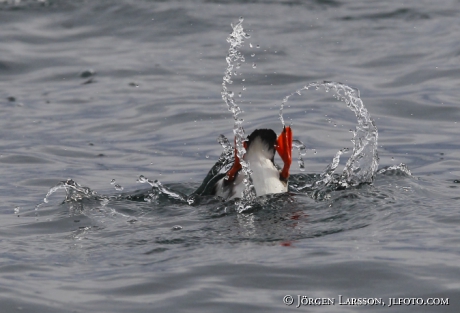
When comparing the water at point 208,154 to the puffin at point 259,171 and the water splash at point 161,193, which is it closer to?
the water splash at point 161,193

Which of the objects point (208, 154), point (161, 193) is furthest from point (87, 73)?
point (161, 193)

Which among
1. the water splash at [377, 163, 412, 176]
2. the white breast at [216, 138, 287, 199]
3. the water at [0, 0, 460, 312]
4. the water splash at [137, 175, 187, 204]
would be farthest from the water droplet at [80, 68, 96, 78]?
the white breast at [216, 138, 287, 199]

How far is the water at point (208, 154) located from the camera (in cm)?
402

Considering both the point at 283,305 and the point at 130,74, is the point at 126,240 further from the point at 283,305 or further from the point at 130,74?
the point at 130,74

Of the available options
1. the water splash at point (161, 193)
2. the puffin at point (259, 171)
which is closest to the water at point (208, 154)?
the water splash at point (161, 193)

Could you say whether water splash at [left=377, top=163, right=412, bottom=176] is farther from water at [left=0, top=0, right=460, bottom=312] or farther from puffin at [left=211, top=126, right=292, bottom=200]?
puffin at [left=211, top=126, right=292, bottom=200]

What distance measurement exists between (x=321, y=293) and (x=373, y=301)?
0.82 ft

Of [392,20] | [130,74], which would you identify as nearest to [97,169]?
[130,74]

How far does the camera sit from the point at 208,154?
8.14 metres

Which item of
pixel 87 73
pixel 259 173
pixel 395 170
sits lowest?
pixel 395 170

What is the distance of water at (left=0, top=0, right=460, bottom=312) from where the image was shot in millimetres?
4023

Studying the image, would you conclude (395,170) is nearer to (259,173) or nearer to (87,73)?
(259,173)

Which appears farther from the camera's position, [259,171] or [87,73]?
[87,73]

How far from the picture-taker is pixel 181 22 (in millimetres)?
13672
